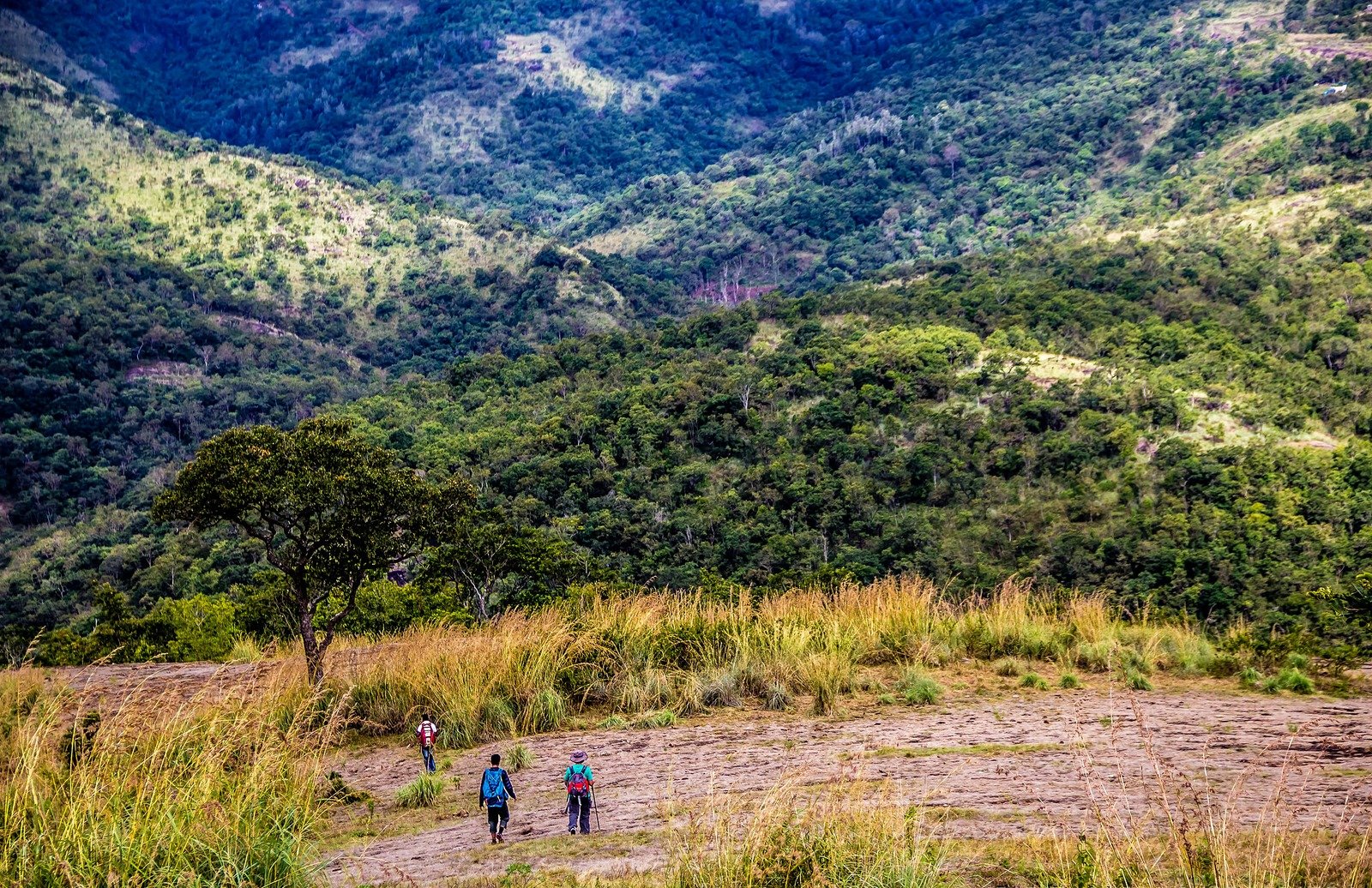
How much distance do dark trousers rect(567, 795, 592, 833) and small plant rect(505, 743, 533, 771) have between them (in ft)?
6.04

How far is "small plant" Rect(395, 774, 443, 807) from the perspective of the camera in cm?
815

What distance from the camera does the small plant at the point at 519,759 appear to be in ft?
29.2

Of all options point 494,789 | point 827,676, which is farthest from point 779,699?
point 494,789

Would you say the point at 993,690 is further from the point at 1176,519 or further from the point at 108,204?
the point at 108,204

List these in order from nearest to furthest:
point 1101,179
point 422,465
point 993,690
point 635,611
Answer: point 993,690, point 635,611, point 422,465, point 1101,179

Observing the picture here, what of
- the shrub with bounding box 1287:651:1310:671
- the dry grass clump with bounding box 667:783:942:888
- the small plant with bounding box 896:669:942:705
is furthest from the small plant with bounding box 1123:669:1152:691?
the dry grass clump with bounding box 667:783:942:888

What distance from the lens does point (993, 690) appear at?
35.3 ft

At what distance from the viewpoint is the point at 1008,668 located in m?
11.5

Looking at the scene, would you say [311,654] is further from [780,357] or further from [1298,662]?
[780,357]

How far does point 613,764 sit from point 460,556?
11.4 m

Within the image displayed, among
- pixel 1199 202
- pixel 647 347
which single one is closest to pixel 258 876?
pixel 647 347

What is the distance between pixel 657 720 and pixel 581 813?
3210mm

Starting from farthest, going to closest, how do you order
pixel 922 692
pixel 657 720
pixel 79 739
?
pixel 922 692 < pixel 657 720 < pixel 79 739

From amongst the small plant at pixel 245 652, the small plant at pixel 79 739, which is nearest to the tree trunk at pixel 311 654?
the small plant at pixel 79 739
